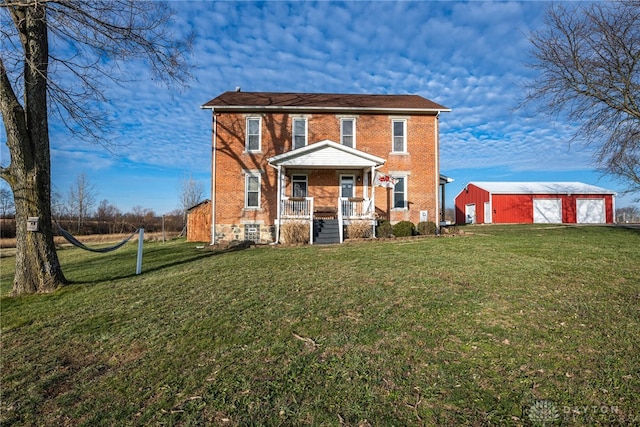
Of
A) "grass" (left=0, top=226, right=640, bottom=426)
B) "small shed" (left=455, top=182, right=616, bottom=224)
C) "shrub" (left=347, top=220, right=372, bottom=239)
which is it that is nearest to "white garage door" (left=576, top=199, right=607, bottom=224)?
"small shed" (left=455, top=182, right=616, bottom=224)

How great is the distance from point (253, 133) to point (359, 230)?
709cm

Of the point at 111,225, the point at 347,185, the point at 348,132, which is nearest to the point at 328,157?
the point at 347,185

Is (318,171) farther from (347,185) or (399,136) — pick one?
(399,136)

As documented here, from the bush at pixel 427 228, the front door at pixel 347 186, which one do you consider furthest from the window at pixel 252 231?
the bush at pixel 427 228

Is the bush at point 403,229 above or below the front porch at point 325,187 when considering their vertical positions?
below

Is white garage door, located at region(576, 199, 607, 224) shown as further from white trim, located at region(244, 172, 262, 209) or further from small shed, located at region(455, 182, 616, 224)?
white trim, located at region(244, 172, 262, 209)

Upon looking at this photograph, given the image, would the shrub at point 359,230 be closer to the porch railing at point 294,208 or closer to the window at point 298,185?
the porch railing at point 294,208

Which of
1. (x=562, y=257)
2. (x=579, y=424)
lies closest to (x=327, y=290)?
(x=579, y=424)

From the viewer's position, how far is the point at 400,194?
1523 centimetres

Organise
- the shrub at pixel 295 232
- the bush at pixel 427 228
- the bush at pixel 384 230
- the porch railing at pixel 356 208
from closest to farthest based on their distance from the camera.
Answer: the shrub at pixel 295 232 → the bush at pixel 384 230 → the porch railing at pixel 356 208 → the bush at pixel 427 228

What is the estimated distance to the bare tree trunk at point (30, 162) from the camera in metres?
5.65

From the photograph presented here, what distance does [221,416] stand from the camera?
7.24ft

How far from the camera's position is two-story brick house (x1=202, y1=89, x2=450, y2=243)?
14750mm

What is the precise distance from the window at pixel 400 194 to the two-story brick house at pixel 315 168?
0.05 metres
